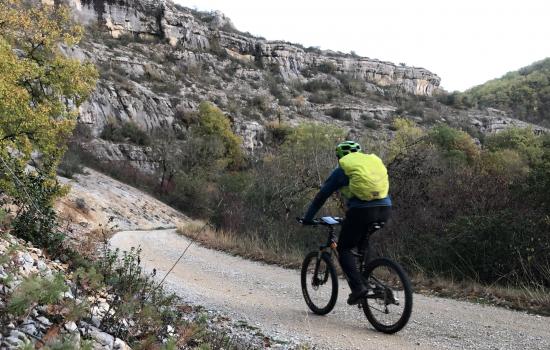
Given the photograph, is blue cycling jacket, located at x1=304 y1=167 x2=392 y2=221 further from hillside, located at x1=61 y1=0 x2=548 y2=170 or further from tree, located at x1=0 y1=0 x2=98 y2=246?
hillside, located at x1=61 y1=0 x2=548 y2=170

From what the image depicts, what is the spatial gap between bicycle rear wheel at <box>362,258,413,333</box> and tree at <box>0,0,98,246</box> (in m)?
6.74

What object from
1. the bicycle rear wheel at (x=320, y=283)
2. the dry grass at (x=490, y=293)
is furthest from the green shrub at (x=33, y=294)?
the dry grass at (x=490, y=293)

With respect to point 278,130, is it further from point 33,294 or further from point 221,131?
point 33,294

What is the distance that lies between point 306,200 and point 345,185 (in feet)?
32.5

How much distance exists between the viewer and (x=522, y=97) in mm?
95188

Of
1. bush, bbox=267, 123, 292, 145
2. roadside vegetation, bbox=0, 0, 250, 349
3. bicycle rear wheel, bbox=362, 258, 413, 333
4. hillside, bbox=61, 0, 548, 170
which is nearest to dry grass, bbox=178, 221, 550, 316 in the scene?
roadside vegetation, bbox=0, 0, 250, 349

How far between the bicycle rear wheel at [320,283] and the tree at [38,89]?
225 inches

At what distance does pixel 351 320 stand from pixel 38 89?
36.4 ft

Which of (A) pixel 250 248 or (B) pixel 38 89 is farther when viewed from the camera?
(B) pixel 38 89

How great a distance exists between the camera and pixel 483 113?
85.9m

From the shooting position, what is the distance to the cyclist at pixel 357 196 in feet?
15.4

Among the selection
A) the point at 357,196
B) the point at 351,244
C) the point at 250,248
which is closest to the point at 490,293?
the point at 351,244

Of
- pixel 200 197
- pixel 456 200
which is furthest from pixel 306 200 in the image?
pixel 200 197

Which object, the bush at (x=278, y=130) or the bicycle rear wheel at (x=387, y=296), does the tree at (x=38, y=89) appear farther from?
the bush at (x=278, y=130)
